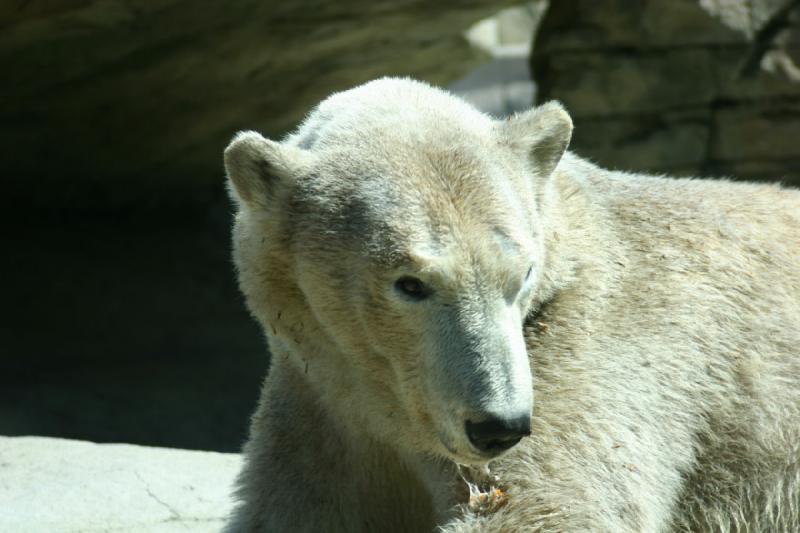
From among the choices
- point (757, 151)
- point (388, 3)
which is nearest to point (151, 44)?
point (388, 3)

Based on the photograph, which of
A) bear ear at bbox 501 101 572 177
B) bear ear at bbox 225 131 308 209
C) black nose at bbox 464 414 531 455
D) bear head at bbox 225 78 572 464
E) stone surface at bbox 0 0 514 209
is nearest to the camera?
black nose at bbox 464 414 531 455

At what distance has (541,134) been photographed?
367cm

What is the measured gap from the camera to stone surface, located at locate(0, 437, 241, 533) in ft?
14.4

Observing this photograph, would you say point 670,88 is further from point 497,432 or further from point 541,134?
point 497,432

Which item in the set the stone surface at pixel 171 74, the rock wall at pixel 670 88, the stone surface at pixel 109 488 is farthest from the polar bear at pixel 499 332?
the rock wall at pixel 670 88

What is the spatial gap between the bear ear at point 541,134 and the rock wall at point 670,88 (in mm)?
4832

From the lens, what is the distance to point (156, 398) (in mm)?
7754

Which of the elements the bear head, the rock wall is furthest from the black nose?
the rock wall

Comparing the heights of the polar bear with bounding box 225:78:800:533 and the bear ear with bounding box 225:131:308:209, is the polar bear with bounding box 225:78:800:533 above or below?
below

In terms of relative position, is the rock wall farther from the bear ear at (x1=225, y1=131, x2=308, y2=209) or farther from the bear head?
the bear ear at (x1=225, y1=131, x2=308, y2=209)

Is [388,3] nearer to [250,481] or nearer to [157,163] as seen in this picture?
[157,163]

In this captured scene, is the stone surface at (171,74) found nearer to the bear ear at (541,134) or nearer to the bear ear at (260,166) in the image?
the bear ear at (260,166)

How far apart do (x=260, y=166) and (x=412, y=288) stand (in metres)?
0.68

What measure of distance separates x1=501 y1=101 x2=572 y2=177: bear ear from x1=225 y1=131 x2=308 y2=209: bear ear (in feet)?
2.16
